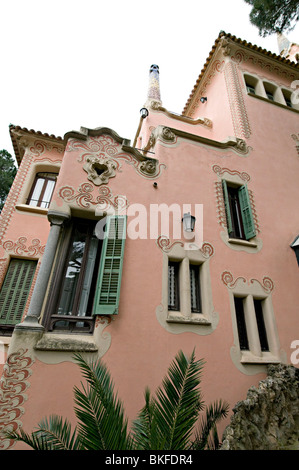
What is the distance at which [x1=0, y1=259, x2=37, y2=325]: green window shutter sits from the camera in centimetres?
582

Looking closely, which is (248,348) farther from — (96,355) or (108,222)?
(108,222)

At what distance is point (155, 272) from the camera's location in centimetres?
480

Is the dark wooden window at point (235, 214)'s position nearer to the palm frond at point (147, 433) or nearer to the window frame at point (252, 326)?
the window frame at point (252, 326)

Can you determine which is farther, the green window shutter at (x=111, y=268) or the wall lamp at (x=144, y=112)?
the wall lamp at (x=144, y=112)

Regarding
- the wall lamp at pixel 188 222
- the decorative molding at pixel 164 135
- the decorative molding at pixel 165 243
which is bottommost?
the decorative molding at pixel 165 243

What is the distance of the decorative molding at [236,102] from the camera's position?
305 inches

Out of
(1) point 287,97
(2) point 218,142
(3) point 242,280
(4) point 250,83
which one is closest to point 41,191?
(2) point 218,142

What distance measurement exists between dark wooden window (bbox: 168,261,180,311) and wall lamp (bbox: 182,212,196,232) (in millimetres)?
819

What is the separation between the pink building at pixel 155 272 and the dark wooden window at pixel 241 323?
2 centimetres

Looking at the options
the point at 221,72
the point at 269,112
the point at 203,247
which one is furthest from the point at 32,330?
the point at 221,72

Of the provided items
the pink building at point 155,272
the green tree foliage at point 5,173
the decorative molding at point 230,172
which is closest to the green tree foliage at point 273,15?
the pink building at point 155,272

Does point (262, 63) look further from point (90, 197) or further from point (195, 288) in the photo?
point (195, 288)

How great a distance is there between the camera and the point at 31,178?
25.4 ft

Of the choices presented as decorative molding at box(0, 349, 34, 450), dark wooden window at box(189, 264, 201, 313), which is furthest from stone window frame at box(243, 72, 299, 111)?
decorative molding at box(0, 349, 34, 450)
